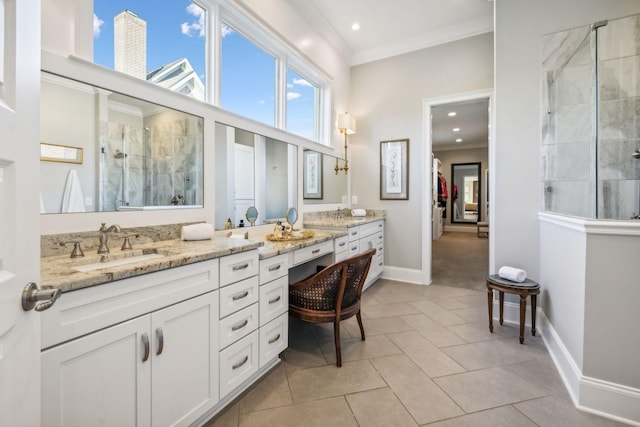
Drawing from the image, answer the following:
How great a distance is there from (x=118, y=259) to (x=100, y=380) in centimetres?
62

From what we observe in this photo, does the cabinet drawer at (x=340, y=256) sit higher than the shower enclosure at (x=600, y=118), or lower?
lower

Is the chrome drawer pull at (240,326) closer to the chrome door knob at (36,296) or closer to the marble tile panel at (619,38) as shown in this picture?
the chrome door knob at (36,296)

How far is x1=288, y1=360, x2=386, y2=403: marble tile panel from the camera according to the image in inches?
66.5

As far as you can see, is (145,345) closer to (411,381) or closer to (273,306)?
(273,306)

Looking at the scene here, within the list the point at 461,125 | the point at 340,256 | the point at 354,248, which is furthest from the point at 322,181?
the point at 461,125

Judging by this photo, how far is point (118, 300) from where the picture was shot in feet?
3.46

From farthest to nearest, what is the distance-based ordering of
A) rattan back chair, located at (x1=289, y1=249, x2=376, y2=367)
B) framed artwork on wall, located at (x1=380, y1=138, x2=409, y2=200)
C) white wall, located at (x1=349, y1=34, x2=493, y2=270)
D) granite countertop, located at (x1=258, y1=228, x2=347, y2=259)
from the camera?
framed artwork on wall, located at (x1=380, y1=138, x2=409, y2=200) < white wall, located at (x1=349, y1=34, x2=493, y2=270) < rattan back chair, located at (x1=289, y1=249, x2=376, y2=367) < granite countertop, located at (x1=258, y1=228, x2=347, y2=259)

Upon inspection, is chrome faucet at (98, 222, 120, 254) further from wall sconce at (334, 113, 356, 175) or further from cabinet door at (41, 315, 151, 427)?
wall sconce at (334, 113, 356, 175)

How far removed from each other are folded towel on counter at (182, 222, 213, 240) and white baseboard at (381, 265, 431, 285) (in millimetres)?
2983

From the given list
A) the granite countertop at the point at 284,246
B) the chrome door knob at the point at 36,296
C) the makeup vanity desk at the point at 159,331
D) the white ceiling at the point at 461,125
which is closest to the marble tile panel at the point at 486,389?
the makeup vanity desk at the point at 159,331

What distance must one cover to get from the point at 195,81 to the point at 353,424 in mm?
2493

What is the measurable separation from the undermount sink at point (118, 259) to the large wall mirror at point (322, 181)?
79.0 inches

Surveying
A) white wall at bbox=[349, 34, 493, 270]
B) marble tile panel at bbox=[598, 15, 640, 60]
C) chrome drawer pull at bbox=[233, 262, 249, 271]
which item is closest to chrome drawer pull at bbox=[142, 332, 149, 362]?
chrome drawer pull at bbox=[233, 262, 249, 271]

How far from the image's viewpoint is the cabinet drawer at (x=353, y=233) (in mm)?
3084
